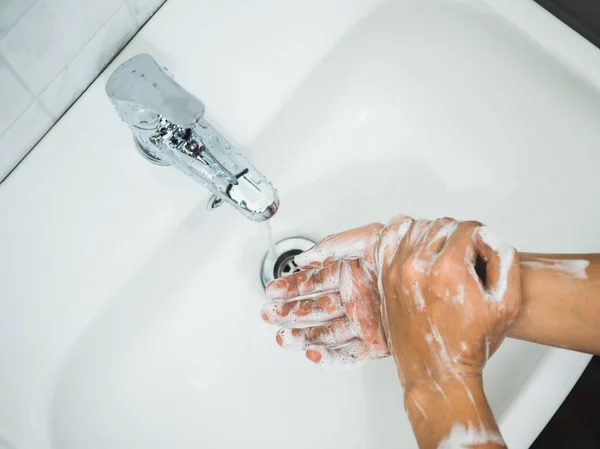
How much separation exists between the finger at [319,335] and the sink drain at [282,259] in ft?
0.30

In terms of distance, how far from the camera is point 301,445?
0.61 metres

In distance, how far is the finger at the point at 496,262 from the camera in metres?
0.46

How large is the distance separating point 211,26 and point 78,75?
163 mm

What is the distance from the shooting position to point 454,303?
455 millimetres

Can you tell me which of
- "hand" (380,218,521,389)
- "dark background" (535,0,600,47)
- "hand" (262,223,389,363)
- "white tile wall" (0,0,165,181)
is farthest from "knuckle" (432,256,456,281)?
"dark background" (535,0,600,47)

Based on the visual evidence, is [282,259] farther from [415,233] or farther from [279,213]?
[415,233]

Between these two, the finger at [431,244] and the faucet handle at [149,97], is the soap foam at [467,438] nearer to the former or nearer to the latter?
the finger at [431,244]

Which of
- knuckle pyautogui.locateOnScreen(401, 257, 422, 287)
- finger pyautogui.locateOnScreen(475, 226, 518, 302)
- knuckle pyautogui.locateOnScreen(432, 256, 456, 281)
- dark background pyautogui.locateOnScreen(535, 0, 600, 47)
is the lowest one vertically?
knuckle pyautogui.locateOnScreen(401, 257, 422, 287)

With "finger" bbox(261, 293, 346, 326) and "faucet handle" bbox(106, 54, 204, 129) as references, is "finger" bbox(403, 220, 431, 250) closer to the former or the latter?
"finger" bbox(261, 293, 346, 326)

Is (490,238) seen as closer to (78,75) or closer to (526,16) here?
(526,16)

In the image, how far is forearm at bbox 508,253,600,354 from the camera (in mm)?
460

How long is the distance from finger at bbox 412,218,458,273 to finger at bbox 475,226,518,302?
0.03 meters

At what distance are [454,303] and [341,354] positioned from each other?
0.62 ft

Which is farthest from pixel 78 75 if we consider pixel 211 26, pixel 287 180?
pixel 287 180
